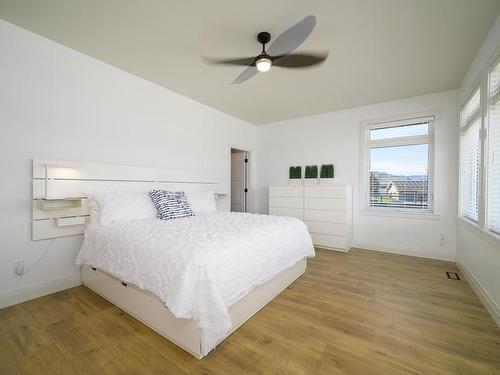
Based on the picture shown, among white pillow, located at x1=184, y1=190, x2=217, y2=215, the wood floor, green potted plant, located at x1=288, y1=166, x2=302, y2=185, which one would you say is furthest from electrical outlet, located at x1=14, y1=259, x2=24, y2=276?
green potted plant, located at x1=288, y1=166, x2=302, y2=185

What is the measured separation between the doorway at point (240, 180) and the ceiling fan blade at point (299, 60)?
9.34ft

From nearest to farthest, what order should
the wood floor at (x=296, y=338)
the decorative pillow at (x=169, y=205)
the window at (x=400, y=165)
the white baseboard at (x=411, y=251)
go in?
the wood floor at (x=296, y=338) → the decorative pillow at (x=169, y=205) → the white baseboard at (x=411, y=251) → the window at (x=400, y=165)

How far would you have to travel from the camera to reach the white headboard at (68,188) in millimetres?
2227

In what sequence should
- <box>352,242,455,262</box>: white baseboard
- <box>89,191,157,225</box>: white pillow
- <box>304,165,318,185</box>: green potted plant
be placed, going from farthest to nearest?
1. <box>304,165,318,185</box>: green potted plant
2. <box>352,242,455,262</box>: white baseboard
3. <box>89,191,157,225</box>: white pillow

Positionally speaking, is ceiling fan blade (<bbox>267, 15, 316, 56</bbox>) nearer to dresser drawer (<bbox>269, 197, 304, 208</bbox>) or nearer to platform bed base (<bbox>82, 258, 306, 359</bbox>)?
platform bed base (<bbox>82, 258, 306, 359</bbox>)

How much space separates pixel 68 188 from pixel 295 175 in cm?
365

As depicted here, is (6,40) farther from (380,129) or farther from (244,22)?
(380,129)

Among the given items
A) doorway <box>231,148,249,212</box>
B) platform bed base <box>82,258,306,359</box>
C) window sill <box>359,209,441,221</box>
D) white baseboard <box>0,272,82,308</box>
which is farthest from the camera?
doorway <box>231,148,249,212</box>

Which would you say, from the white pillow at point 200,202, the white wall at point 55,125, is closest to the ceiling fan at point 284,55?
the white wall at point 55,125

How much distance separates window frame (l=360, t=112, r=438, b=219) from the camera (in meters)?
3.57

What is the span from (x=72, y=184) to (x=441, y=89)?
499cm

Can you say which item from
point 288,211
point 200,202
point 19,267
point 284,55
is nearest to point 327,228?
point 288,211

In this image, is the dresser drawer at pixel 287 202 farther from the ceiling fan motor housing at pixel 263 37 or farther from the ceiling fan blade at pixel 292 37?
the ceiling fan motor housing at pixel 263 37

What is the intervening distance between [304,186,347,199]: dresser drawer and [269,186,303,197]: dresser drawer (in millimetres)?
136
